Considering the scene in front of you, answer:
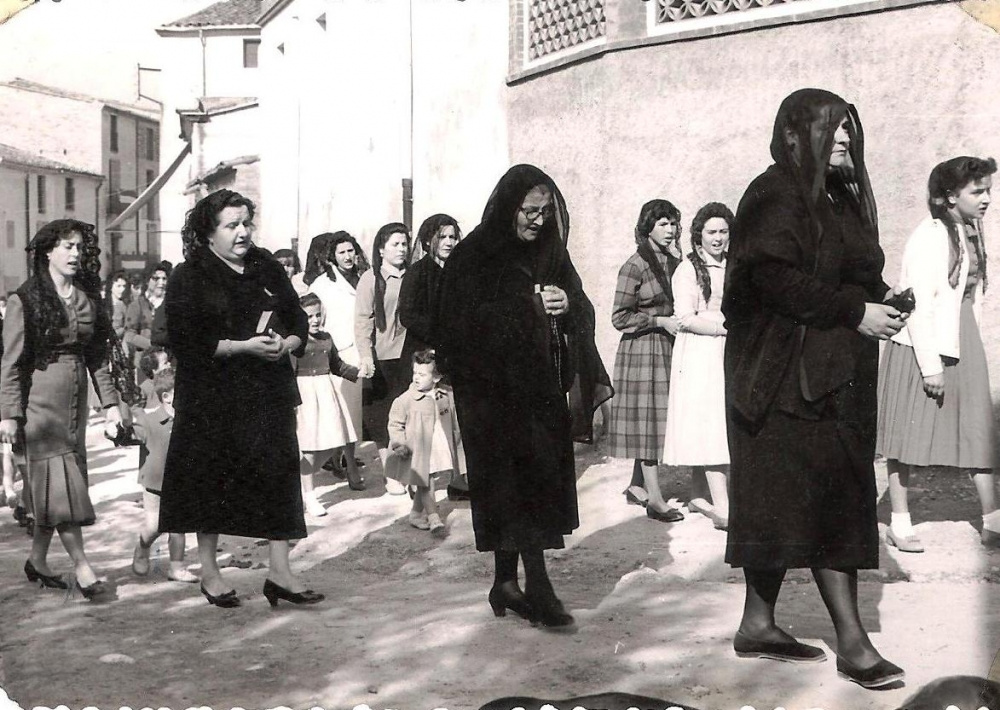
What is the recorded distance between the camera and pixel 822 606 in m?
4.77

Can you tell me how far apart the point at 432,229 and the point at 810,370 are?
2192 millimetres

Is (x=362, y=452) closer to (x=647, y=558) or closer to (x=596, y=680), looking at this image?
(x=647, y=558)

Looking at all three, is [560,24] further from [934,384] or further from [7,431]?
[7,431]

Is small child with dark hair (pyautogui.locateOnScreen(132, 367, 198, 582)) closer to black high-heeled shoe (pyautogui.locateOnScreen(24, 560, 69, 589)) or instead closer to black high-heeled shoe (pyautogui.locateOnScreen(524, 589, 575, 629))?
black high-heeled shoe (pyautogui.locateOnScreen(24, 560, 69, 589))

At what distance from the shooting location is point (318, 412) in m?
7.83

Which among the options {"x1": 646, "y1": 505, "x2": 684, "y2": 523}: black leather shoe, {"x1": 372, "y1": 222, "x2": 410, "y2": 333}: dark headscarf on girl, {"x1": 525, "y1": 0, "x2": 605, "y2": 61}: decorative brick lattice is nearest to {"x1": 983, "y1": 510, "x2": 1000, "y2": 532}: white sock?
{"x1": 646, "y1": 505, "x2": 684, "y2": 523}: black leather shoe

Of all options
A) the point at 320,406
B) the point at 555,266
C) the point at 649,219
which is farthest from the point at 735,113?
the point at 320,406

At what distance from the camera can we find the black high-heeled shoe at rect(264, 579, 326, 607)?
564cm

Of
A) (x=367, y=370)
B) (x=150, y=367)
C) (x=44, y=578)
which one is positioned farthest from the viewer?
(x=367, y=370)

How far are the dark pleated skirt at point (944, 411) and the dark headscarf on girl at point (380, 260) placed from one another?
2.38 metres

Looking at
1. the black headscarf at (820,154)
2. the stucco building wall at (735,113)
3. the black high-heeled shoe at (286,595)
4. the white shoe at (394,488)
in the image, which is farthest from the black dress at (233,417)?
the black headscarf at (820,154)

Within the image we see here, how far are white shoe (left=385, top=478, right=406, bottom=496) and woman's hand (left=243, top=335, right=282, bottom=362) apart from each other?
1.85m

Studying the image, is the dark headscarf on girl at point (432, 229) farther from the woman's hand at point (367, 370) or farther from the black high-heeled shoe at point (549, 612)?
the black high-heeled shoe at point (549, 612)

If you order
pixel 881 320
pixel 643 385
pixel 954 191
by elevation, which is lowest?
pixel 643 385
